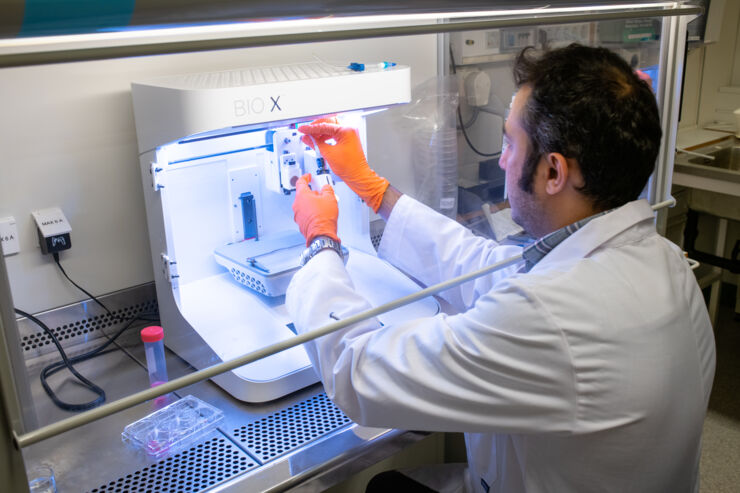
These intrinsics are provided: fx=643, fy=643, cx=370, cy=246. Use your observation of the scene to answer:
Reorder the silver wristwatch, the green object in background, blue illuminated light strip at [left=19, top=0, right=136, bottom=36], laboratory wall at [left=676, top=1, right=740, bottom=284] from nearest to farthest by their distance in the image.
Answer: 1. blue illuminated light strip at [left=19, top=0, right=136, bottom=36]
2. the silver wristwatch
3. the green object in background
4. laboratory wall at [left=676, top=1, right=740, bottom=284]

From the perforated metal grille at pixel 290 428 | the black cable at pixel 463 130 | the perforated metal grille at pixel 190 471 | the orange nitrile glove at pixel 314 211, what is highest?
the black cable at pixel 463 130

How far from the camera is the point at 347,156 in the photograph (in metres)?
1.49

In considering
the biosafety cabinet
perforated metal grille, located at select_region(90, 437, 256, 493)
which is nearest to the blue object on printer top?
the biosafety cabinet

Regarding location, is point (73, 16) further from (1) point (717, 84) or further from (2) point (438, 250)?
(1) point (717, 84)

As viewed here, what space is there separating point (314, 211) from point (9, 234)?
2.20 ft

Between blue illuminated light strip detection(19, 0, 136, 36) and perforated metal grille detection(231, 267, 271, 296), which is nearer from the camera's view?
blue illuminated light strip detection(19, 0, 136, 36)

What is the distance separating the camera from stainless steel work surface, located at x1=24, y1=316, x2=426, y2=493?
111 centimetres

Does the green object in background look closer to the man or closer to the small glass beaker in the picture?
the man

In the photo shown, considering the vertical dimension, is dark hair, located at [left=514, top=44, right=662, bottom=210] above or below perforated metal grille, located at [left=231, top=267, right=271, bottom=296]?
above

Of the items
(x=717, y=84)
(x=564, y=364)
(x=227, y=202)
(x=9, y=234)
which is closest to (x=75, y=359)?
(x=9, y=234)

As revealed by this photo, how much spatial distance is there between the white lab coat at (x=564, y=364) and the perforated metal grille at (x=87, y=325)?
56cm

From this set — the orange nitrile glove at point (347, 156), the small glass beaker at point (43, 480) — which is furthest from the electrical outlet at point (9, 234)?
the orange nitrile glove at point (347, 156)

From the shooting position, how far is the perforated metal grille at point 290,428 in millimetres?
1206

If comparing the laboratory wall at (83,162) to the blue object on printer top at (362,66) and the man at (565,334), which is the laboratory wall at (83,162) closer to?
the blue object on printer top at (362,66)
